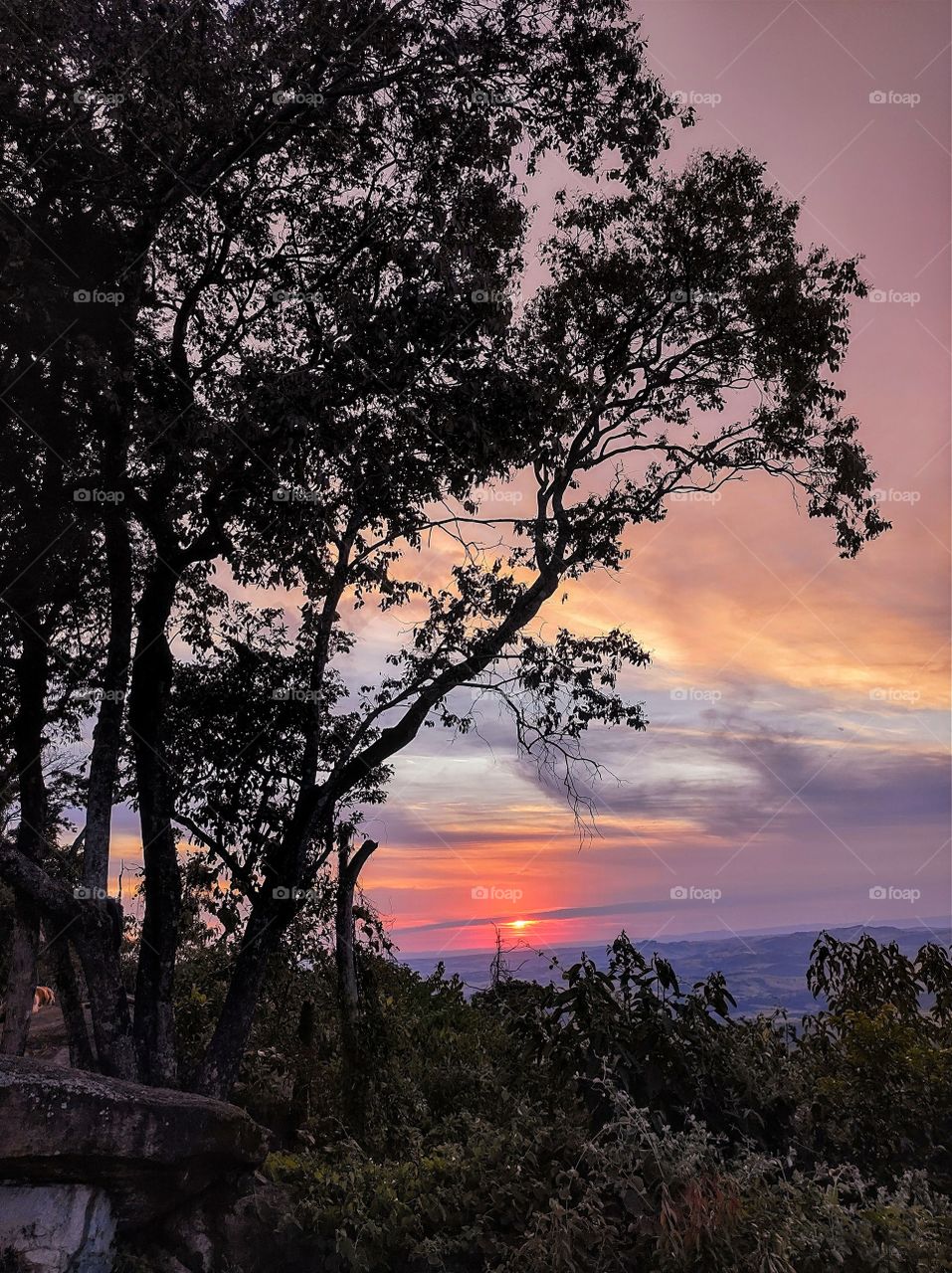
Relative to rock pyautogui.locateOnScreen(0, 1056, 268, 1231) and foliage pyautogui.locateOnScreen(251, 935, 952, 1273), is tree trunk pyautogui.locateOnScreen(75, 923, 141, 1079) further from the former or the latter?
rock pyautogui.locateOnScreen(0, 1056, 268, 1231)

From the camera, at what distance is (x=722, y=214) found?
14.8m

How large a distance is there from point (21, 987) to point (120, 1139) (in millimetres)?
6047

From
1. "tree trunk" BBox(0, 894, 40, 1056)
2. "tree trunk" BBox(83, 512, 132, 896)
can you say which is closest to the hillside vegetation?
"tree trunk" BBox(0, 894, 40, 1056)

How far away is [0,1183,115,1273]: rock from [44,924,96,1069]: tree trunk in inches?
166

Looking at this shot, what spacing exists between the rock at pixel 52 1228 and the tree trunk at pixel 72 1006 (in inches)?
166

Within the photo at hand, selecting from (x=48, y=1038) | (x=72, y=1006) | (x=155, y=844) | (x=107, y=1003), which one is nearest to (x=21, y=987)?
(x=72, y=1006)

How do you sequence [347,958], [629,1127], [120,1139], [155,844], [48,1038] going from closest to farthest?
[120,1139] < [629,1127] < [155,844] < [347,958] < [48,1038]

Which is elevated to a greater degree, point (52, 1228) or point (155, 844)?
point (155, 844)

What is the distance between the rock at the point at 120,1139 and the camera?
22.8 feet

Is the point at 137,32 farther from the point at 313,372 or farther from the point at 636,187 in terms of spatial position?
the point at 636,187

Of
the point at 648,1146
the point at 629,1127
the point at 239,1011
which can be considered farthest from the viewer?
the point at 239,1011

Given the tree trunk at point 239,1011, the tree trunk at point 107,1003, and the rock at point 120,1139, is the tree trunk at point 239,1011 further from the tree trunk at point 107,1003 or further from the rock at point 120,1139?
the rock at point 120,1139

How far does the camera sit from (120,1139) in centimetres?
725

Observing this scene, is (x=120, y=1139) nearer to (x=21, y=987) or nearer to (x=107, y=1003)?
(x=107, y=1003)
